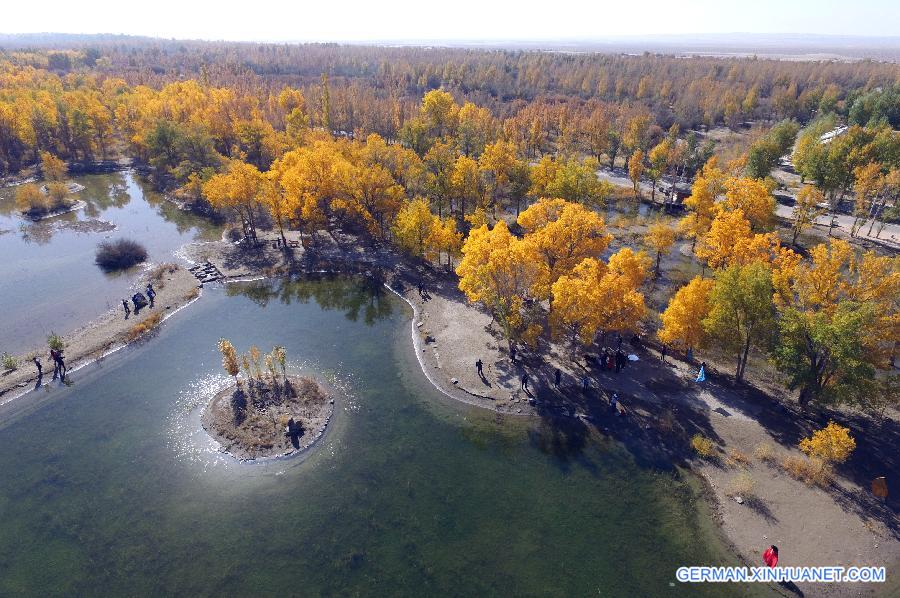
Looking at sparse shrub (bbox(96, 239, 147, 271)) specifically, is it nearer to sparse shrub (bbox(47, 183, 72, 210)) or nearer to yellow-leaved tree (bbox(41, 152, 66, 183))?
sparse shrub (bbox(47, 183, 72, 210))

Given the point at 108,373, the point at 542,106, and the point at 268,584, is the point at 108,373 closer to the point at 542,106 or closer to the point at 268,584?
the point at 268,584

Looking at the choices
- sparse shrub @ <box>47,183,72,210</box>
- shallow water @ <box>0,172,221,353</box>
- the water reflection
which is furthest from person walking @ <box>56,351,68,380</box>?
sparse shrub @ <box>47,183,72,210</box>

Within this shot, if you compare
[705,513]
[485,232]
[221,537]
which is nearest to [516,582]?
[705,513]

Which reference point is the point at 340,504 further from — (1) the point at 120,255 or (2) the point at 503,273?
(1) the point at 120,255

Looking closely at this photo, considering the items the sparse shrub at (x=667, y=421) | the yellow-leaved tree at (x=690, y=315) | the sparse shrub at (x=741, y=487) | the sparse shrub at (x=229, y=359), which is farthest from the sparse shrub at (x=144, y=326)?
the sparse shrub at (x=741, y=487)

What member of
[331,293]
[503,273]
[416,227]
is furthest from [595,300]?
[331,293]

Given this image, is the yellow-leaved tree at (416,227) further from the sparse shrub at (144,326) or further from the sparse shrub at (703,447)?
the sparse shrub at (703,447)
